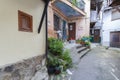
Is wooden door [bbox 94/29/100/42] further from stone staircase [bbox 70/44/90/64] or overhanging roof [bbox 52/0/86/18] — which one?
stone staircase [bbox 70/44/90/64]

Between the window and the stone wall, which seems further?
the window

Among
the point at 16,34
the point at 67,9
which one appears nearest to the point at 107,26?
the point at 67,9

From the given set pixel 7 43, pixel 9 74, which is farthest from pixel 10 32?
pixel 9 74

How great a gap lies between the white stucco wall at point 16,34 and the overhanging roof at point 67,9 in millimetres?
5944

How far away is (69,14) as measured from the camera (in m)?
13.2

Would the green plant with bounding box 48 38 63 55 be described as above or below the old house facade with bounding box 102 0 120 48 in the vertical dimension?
below

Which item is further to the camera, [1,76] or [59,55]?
[59,55]

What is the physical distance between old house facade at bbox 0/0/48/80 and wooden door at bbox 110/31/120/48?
12.0 m

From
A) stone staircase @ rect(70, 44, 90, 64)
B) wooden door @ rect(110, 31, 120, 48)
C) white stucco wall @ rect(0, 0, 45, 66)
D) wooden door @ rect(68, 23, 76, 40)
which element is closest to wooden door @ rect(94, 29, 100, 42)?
wooden door @ rect(110, 31, 120, 48)

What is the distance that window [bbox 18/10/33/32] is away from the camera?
3.54 meters

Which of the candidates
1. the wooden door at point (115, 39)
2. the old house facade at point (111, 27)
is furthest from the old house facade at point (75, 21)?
the wooden door at point (115, 39)

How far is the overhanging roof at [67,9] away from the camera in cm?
1055

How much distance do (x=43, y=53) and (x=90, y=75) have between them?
1983mm

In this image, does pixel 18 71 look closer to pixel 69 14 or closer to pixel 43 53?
pixel 43 53
